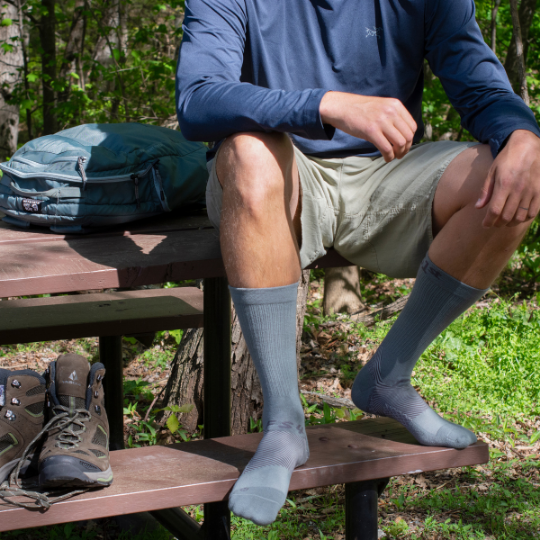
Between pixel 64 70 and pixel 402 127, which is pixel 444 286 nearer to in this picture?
pixel 402 127

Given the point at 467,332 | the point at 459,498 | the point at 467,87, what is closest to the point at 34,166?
the point at 467,87

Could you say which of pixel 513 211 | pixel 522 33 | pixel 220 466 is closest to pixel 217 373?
pixel 220 466

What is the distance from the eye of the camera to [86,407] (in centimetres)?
154

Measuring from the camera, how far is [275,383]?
1.43 meters

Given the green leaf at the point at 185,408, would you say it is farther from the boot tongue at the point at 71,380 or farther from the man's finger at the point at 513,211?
the man's finger at the point at 513,211

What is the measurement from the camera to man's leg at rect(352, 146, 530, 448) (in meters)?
1.47

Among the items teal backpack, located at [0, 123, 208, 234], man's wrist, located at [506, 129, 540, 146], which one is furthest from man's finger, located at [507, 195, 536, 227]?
teal backpack, located at [0, 123, 208, 234]

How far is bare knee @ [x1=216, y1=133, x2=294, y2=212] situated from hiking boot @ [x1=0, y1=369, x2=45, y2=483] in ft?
2.23

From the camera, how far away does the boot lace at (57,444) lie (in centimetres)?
129

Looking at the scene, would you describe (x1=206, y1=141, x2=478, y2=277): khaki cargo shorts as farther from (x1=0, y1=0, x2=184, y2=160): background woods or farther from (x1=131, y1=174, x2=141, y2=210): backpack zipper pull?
(x1=0, y1=0, x2=184, y2=160): background woods

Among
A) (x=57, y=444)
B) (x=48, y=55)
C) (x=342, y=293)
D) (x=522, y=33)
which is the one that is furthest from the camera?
(x=48, y=55)

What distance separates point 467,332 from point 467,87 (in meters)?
2.20

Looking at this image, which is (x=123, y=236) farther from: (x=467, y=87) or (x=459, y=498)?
(x=459, y=498)

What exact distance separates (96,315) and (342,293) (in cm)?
233
